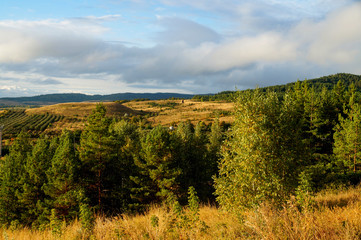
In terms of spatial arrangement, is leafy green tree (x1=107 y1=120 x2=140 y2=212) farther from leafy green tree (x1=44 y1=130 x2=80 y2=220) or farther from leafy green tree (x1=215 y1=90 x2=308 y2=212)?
leafy green tree (x1=215 y1=90 x2=308 y2=212)

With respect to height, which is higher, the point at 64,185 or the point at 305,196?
the point at 305,196

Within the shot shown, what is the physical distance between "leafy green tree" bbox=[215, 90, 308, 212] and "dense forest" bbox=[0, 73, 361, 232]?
7 centimetres

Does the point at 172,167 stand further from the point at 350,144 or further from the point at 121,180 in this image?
the point at 350,144

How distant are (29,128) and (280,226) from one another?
12733 centimetres

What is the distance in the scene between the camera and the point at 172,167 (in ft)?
101

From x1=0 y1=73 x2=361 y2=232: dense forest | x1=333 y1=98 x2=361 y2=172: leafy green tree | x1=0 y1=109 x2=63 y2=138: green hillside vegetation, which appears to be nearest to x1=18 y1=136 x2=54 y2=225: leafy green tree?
x1=0 y1=73 x2=361 y2=232: dense forest

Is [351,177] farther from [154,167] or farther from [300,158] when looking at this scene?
[154,167]

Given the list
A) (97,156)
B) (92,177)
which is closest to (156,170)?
(97,156)

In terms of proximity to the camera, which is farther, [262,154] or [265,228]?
[262,154]

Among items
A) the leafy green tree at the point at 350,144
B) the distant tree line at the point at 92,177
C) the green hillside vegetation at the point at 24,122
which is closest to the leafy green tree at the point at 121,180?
the distant tree line at the point at 92,177

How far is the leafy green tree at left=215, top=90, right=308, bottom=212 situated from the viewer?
15.5m

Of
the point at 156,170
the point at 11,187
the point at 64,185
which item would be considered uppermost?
the point at 156,170

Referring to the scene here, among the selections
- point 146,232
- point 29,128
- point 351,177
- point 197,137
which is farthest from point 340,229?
point 29,128

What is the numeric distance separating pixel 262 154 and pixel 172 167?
1674 cm
